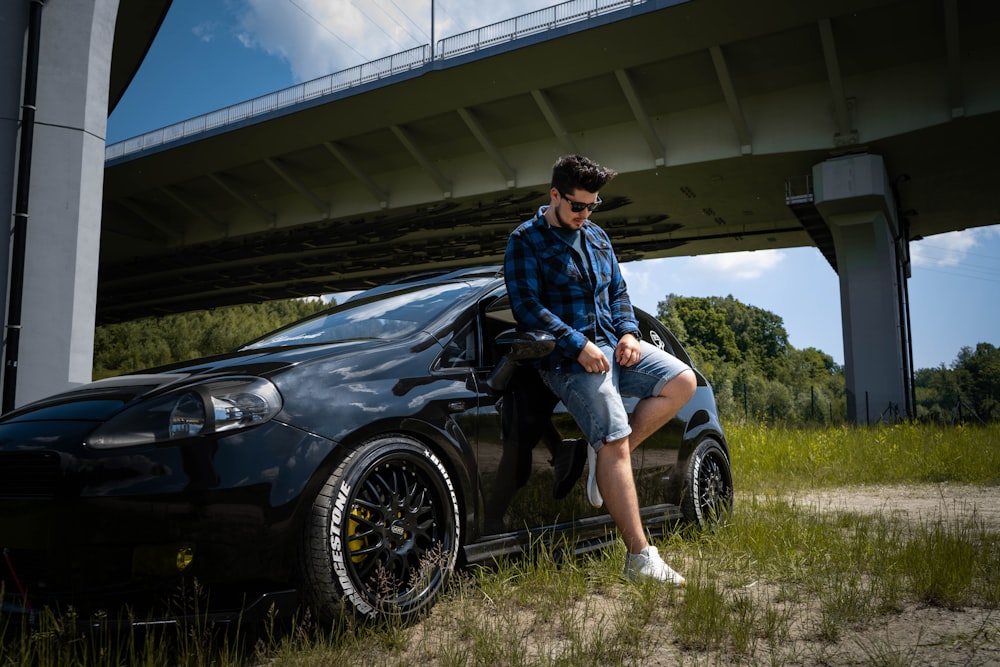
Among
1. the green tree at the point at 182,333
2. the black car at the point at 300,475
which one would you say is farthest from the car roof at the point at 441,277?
the green tree at the point at 182,333

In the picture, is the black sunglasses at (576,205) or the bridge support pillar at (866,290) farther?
the bridge support pillar at (866,290)

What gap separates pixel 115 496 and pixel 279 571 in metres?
0.56

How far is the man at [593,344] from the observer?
332 cm

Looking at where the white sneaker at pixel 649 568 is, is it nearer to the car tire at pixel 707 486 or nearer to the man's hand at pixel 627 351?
the man's hand at pixel 627 351

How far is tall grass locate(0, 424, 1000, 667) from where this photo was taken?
2.39 m

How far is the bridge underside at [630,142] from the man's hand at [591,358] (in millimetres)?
14095

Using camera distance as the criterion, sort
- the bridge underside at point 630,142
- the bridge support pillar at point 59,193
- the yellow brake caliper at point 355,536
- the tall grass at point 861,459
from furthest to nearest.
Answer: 1. the bridge underside at point 630,142
2. the tall grass at point 861,459
3. the bridge support pillar at point 59,193
4. the yellow brake caliper at point 355,536

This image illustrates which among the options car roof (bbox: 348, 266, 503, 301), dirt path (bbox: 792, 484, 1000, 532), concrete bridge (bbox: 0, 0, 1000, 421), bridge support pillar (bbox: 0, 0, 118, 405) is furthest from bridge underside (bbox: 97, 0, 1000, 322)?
car roof (bbox: 348, 266, 503, 301)

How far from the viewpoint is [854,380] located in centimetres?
1938

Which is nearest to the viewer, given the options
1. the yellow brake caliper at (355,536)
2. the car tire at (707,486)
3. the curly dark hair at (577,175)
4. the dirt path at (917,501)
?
the yellow brake caliper at (355,536)

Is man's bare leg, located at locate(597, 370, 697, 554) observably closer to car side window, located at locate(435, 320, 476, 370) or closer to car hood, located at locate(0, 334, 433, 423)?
car side window, located at locate(435, 320, 476, 370)

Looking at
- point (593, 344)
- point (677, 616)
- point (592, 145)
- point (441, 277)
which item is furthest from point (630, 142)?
point (677, 616)

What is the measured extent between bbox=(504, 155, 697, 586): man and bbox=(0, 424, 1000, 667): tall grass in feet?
1.07

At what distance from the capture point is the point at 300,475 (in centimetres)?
257
